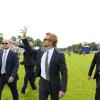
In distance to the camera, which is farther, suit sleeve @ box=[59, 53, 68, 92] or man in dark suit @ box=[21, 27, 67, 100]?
man in dark suit @ box=[21, 27, 67, 100]

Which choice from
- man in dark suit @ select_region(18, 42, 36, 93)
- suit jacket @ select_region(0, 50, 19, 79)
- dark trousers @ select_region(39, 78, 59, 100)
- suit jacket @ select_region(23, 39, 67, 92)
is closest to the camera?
suit jacket @ select_region(23, 39, 67, 92)

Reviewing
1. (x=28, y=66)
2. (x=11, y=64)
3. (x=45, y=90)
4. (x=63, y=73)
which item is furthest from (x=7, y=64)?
(x=28, y=66)

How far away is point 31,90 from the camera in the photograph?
16812 millimetres

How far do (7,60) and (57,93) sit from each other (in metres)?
2.50

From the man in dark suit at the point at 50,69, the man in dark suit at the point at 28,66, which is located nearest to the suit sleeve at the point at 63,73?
the man in dark suit at the point at 50,69

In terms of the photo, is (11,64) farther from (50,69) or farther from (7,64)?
(50,69)

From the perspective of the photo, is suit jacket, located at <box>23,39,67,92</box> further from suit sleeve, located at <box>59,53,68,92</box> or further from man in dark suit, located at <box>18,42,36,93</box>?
man in dark suit, located at <box>18,42,36,93</box>

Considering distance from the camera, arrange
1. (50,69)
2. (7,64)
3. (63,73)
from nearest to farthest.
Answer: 1. (63,73)
2. (50,69)
3. (7,64)

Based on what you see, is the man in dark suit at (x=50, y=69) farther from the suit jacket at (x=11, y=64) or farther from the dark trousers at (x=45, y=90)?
the suit jacket at (x=11, y=64)

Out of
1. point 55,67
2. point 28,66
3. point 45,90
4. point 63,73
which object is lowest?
point 45,90

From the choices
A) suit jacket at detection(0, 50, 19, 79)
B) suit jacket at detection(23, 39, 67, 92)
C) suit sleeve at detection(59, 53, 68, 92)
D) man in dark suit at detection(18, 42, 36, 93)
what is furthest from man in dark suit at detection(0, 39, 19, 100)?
man in dark suit at detection(18, 42, 36, 93)

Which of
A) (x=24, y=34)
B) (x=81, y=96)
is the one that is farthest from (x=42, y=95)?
(x=81, y=96)

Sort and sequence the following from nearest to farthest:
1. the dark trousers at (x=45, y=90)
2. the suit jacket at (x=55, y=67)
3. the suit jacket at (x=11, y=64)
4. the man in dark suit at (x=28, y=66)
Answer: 1. the suit jacket at (x=55, y=67)
2. the dark trousers at (x=45, y=90)
3. the suit jacket at (x=11, y=64)
4. the man in dark suit at (x=28, y=66)

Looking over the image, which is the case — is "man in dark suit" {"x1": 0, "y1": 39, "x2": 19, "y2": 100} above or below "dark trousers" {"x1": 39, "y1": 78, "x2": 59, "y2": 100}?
above
